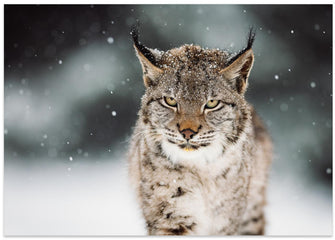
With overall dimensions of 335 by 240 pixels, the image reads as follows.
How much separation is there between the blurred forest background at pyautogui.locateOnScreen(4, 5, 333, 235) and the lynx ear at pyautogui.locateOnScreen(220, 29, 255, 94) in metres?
Answer: 0.29

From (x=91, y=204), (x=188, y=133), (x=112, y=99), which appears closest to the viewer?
(x=188, y=133)

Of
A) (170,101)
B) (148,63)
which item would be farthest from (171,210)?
(148,63)

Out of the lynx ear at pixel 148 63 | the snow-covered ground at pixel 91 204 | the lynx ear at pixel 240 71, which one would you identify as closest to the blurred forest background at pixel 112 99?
the snow-covered ground at pixel 91 204

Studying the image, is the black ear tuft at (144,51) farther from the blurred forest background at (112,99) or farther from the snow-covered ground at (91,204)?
the snow-covered ground at (91,204)

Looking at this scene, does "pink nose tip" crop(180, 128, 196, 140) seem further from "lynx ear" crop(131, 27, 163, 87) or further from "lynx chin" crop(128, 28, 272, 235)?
"lynx ear" crop(131, 27, 163, 87)

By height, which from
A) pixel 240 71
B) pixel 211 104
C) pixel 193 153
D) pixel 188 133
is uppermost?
pixel 240 71

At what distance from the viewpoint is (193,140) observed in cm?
352

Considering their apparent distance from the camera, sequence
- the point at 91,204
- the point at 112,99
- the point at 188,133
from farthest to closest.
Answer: the point at 112,99 < the point at 91,204 < the point at 188,133

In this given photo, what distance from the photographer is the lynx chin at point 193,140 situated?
143 inches

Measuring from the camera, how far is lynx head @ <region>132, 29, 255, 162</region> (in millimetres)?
3584

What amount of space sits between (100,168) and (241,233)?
5.47 feet

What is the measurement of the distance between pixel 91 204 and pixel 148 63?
1.62 metres

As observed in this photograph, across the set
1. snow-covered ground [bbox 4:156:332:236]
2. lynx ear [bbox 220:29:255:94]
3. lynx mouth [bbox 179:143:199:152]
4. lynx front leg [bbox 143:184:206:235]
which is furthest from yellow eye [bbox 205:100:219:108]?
snow-covered ground [bbox 4:156:332:236]

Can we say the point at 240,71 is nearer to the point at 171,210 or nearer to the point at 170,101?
the point at 170,101
